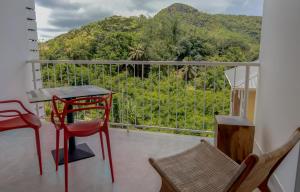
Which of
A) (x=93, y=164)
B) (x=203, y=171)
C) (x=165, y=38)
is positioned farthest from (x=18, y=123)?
(x=165, y=38)

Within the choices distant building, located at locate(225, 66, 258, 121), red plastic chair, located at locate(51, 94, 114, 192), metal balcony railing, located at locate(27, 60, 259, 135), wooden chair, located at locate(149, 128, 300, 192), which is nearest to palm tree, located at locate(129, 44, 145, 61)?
metal balcony railing, located at locate(27, 60, 259, 135)

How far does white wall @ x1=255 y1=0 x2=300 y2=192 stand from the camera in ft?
4.99

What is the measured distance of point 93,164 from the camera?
2.23 metres

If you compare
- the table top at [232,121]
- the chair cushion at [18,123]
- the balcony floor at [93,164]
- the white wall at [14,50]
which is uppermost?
the white wall at [14,50]

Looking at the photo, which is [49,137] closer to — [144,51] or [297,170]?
[297,170]

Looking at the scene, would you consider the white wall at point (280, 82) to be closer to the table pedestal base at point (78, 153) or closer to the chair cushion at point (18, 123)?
the table pedestal base at point (78, 153)

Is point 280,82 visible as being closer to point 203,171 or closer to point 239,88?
point 203,171

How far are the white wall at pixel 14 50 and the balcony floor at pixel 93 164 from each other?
644 mm

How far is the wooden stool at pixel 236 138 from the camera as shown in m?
2.08

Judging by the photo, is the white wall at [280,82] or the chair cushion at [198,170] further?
the white wall at [280,82]

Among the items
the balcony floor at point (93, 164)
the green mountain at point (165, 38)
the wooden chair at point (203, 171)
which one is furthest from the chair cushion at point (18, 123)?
the green mountain at point (165, 38)

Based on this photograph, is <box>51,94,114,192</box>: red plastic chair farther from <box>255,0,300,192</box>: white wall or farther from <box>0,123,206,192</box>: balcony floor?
<box>255,0,300,192</box>: white wall

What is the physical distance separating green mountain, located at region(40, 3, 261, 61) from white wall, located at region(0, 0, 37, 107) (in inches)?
174

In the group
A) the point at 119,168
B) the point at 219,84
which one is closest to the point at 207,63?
the point at 119,168
